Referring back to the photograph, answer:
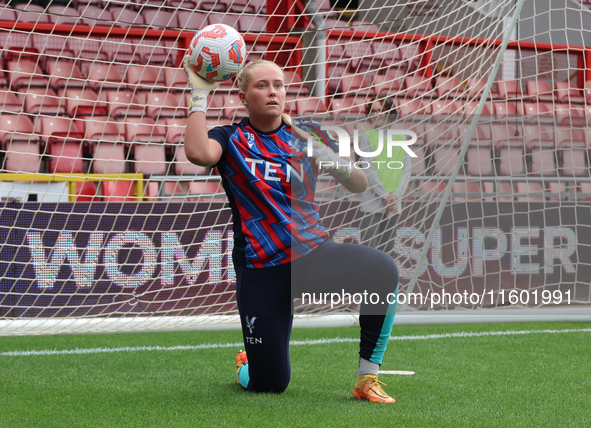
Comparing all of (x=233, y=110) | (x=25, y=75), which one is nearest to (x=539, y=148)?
(x=233, y=110)

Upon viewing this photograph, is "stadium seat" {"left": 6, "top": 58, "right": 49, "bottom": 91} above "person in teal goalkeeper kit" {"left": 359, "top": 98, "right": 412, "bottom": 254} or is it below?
above

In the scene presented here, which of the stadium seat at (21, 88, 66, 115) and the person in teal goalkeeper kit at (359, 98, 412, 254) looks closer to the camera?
the person in teal goalkeeper kit at (359, 98, 412, 254)

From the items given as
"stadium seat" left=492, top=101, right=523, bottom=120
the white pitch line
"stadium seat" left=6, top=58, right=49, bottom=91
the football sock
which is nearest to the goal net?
the white pitch line

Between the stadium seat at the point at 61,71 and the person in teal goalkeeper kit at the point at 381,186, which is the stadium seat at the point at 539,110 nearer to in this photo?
the person in teal goalkeeper kit at the point at 381,186

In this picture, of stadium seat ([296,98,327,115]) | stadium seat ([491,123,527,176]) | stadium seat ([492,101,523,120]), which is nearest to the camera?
stadium seat ([296,98,327,115])

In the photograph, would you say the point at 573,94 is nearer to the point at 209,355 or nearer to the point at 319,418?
the point at 209,355

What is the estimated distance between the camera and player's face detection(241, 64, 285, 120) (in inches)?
105

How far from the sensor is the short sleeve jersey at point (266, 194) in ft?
8.98

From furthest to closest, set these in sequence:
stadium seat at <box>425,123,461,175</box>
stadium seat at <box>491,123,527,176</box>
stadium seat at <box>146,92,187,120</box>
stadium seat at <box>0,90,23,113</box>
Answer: stadium seat at <box>491,123,527,176</box> → stadium seat at <box>146,92,187,120</box> → stadium seat at <box>0,90,23,113</box> → stadium seat at <box>425,123,461,175</box>

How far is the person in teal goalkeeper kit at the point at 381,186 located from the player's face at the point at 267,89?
2.03 meters

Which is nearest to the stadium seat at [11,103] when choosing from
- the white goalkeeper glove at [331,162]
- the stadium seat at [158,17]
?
the stadium seat at [158,17]

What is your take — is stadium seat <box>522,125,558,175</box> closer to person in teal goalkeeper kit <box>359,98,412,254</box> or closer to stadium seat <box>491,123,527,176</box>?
stadium seat <box>491,123,527,176</box>

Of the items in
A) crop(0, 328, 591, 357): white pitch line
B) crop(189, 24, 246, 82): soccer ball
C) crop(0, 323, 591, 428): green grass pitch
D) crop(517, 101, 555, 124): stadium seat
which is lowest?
crop(0, 328, 591, 357): white pitch line

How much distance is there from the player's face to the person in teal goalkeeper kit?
80.0 inches
